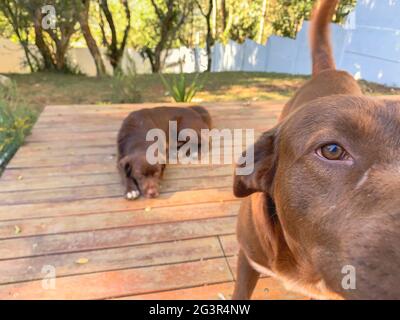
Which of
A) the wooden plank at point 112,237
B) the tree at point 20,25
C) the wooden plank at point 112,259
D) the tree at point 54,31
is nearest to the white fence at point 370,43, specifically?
the wooden plank at point 112,237

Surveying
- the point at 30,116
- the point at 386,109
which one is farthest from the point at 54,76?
the point at 386,109

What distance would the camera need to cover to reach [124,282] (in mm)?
1938

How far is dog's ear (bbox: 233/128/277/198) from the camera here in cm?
152

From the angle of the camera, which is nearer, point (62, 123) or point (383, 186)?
point (383, 186)

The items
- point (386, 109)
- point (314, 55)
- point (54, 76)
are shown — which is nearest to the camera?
point (386, 109)

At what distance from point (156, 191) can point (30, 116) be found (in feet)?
7.63

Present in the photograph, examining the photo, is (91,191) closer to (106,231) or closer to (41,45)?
(106,231)

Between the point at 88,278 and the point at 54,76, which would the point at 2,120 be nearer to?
the point at 88,278

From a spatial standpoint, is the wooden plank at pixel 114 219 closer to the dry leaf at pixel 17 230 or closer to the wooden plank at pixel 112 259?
the dry leaf at pixel 17 230

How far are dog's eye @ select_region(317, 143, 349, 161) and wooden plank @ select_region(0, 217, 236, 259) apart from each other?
1.28 m

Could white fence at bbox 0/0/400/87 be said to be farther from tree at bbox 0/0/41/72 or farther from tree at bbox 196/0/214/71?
tree at bbox 0/0/41/72

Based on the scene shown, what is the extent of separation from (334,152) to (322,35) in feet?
6.69

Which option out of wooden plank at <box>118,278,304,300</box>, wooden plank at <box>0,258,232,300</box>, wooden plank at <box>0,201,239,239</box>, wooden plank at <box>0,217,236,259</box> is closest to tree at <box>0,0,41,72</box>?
wooden plank at <box>0,201,239,239</box>

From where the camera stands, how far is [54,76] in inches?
329
